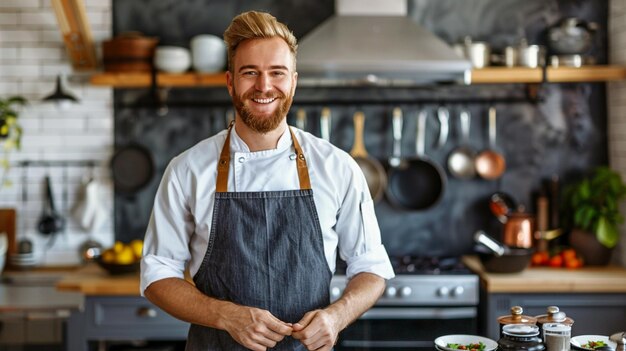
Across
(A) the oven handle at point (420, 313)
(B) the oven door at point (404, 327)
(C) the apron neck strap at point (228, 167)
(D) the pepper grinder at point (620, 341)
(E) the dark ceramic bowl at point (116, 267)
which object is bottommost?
(B) the oven door at point (404, 327)

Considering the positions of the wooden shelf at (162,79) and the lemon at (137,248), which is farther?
the wooden shelf at (162,79)

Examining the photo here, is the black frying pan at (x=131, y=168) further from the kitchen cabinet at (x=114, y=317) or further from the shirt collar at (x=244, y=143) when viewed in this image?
the shirt collar at (x=244, y=143)

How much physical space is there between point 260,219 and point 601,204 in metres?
2.76

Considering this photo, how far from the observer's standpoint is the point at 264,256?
248 cm

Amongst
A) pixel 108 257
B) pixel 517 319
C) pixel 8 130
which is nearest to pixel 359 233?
pixel 517 319

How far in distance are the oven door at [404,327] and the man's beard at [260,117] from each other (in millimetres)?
2049

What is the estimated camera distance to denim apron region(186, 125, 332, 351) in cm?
245

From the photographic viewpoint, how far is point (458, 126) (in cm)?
497

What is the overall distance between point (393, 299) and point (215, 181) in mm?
2014

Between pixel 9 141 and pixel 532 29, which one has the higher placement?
pixel 532 29

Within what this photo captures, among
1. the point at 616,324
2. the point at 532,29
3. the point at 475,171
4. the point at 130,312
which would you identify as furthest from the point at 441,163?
the point at 130,312

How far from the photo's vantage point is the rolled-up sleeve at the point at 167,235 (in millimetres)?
2422

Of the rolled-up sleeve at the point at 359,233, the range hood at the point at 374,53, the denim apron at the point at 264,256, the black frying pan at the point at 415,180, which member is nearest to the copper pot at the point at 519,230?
the black frying pan at the point at 415,180

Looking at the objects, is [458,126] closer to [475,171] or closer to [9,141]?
[475,171]
